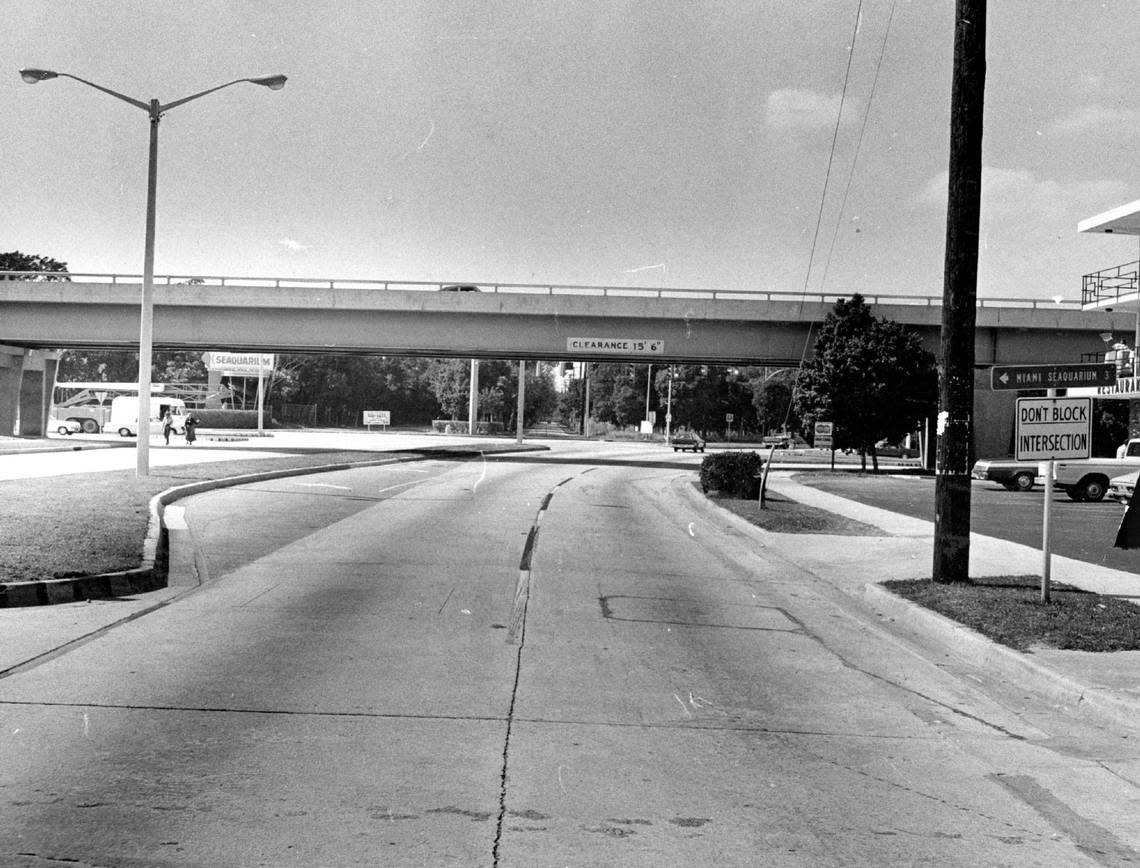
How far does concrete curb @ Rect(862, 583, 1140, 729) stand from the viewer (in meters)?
7.04

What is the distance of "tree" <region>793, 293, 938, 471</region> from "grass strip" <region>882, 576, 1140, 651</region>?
31.2 meters

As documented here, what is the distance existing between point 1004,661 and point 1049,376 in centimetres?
384

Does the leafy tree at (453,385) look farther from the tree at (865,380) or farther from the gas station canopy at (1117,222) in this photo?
the gas station canopy at (1117,222)

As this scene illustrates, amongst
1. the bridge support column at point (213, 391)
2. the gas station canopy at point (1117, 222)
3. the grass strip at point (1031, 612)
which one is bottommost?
the grass strip at point (1031, 612)

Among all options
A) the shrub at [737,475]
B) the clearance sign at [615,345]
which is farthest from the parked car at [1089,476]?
the clearance sign at [615,345]

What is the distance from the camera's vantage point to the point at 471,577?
12.1 m

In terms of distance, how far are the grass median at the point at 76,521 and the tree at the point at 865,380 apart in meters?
25.7

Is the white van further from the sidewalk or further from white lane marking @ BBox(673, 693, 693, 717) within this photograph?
white lane marking @ BBox(673, 693, 693, 717)

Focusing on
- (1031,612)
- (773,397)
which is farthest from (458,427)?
(1031,612)

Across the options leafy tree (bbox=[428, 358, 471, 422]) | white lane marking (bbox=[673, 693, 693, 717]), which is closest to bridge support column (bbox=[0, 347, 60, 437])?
white lane marking (bbox=[673, 693, 693, 717])

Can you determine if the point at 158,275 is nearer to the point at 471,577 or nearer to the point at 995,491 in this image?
the point at 995,491

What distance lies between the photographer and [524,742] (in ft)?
19.2

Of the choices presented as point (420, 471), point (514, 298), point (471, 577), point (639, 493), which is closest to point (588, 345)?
Result: point (514, 298)

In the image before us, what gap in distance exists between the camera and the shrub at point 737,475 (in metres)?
25.5
